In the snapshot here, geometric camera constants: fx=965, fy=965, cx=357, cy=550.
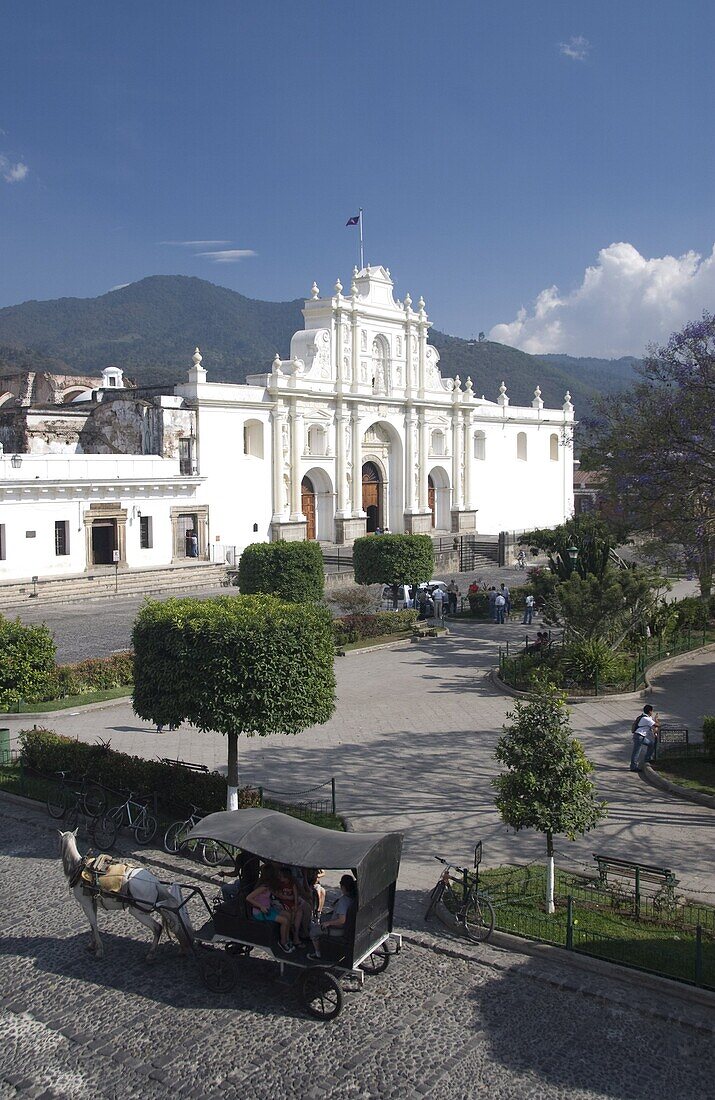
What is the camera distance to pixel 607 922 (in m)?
9.86

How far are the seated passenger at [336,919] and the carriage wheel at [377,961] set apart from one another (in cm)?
66

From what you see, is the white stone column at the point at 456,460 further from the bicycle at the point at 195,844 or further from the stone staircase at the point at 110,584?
the bicycle at the point at 195,844

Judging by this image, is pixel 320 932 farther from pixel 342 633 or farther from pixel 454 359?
pixel 454 359

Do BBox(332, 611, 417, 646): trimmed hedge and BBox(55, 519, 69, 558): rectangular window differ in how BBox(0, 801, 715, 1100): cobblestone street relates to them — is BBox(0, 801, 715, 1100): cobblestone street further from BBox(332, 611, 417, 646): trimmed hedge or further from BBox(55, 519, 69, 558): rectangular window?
BBox(55, 519, 69, 558): rectangular window

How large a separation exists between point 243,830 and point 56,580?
85.1 ft

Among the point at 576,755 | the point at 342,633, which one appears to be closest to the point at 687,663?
the point at 342,633

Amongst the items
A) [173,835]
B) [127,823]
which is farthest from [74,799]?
[173,835]

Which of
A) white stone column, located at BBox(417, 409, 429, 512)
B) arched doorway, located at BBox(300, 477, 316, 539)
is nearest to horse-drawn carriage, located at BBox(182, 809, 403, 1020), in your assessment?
arched doorway, located at BBox(300, 477, 316, 539)

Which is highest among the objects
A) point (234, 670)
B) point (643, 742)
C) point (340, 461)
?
point (340, 461)

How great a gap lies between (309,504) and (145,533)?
35.1ft

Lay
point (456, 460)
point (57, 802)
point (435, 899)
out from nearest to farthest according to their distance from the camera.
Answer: point (435, 899), point (57, 802), point (456, 460)

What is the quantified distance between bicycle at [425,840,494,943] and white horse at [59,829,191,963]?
2640 mm

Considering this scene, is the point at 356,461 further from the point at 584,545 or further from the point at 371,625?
the point at 584,545

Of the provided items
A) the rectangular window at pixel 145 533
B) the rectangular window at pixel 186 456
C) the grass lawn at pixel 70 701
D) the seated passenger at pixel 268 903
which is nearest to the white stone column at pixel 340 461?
the rectangular window at pixel 186 456
